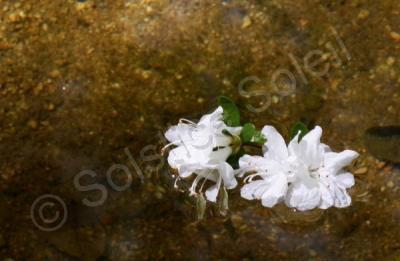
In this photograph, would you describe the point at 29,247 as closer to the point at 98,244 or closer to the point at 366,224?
the point at 98,244

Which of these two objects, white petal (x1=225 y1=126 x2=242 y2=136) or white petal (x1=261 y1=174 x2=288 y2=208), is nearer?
white petal (x1=261 y1=174 x2=288 y2=208)

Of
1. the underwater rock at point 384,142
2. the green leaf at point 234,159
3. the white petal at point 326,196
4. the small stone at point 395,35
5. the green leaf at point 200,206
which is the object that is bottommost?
the green leaf at point 200,206

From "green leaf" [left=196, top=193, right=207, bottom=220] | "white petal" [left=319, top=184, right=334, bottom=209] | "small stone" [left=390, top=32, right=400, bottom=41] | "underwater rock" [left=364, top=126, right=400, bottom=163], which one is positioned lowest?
"green leaf" [left=196, top=193, right=207, bottom=220]

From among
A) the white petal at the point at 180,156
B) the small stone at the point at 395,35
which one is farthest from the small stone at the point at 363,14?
the white petal at the point at 180,156

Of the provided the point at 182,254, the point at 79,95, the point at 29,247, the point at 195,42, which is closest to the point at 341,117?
the point at 195,42

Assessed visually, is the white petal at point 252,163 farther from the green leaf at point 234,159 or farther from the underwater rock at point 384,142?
the underwater rock at point 384,142

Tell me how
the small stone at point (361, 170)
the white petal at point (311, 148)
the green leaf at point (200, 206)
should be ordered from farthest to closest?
the small stone at point (361, 170) → the green leaf at point (200, 206) → the white petal at point (311, 148)

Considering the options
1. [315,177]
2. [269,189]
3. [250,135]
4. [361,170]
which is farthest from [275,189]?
[361,170]

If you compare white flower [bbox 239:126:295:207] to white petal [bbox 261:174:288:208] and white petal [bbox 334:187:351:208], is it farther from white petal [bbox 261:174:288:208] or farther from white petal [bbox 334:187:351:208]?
white petal [bbox 334:187:351:208]

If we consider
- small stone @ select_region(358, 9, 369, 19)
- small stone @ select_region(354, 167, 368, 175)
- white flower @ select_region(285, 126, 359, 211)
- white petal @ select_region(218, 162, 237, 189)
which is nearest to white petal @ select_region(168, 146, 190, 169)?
white petal @ select_region(218, 162, 237, 189)
